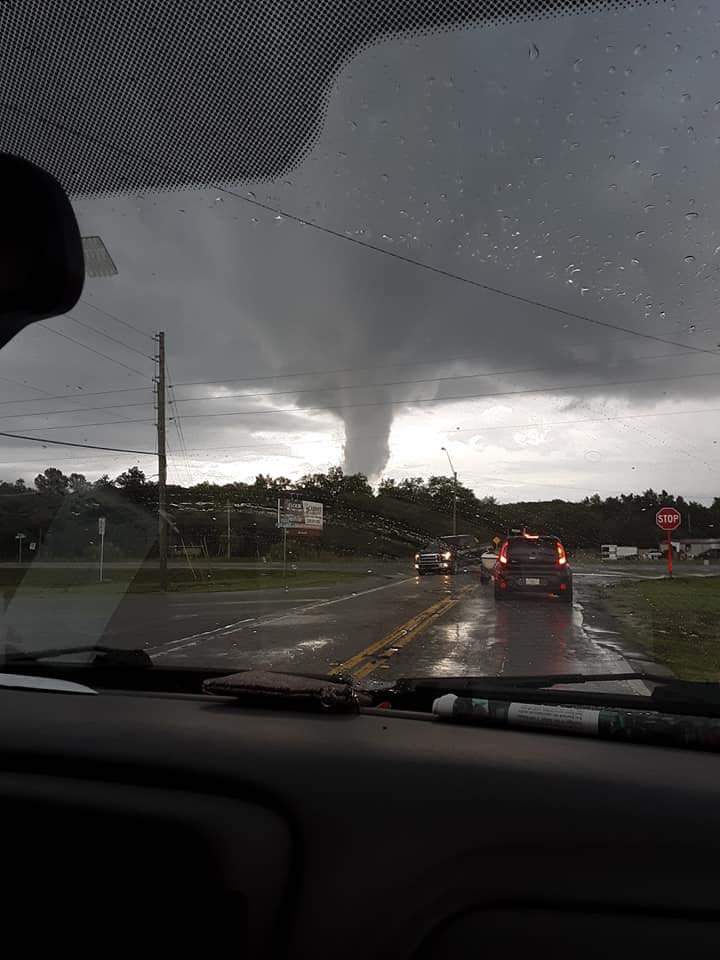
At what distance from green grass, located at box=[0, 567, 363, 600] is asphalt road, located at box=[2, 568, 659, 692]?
0.43 feet

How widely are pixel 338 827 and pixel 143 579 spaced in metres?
3.48

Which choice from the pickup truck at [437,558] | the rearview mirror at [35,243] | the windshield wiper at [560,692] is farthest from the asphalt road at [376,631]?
the rearview mirror at [35,243]

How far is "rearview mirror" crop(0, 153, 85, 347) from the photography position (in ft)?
5.91

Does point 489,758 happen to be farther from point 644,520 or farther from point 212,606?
point 212,606

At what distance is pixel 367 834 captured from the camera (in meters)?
1.83

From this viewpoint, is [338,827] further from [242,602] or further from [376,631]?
[242,602]

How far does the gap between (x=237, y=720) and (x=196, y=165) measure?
7.97ft

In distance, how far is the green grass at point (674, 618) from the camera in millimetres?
3820

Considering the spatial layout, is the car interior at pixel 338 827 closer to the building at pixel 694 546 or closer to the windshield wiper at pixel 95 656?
the windshield wiper at pixel 95 656

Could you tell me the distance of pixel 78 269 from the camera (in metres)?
1.85

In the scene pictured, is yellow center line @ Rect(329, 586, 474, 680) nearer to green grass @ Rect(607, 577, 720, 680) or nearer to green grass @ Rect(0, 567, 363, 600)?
green grass @ Rect(0, 567, 363, 600)

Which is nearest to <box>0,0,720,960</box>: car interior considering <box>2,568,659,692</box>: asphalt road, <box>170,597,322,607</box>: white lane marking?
<box>2,568,659,692</box>: asphalt road

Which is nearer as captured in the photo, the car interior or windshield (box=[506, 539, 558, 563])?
the car interior

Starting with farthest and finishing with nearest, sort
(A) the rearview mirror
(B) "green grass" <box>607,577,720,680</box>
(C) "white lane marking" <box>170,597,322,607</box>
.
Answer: (C) "white lane marking" <box>170,597,322,607</box> < (B) "green grass" <box>607,577,720,680</box> < (A) the rearview mirror
